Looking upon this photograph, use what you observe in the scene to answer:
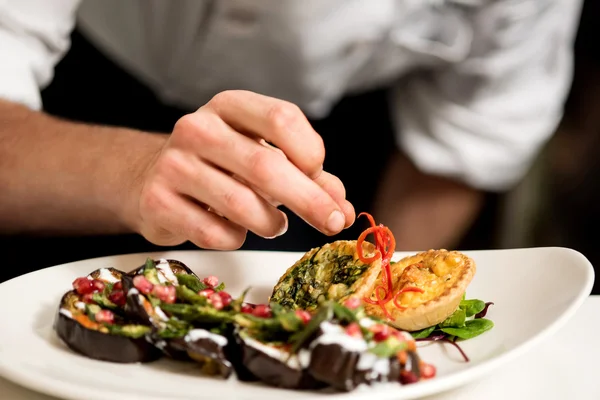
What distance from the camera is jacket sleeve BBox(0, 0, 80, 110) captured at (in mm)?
1692

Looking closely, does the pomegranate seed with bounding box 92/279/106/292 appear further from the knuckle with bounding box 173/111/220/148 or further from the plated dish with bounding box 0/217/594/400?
the knuckle with bounding box 173/111/220/148

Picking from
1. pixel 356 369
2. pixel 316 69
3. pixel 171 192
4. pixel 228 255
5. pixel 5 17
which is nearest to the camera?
pixel 356 369

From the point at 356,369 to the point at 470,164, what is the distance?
1.48 metres

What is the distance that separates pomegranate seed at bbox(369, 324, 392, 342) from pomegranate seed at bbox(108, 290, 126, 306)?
370 mm

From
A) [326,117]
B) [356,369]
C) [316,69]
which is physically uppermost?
[356,369]

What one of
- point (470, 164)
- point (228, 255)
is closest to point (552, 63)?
point (470, 164)

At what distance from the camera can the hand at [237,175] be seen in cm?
106

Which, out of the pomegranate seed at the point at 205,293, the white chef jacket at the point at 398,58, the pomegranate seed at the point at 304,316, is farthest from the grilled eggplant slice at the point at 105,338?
the white chef jacket at the point at 398,58

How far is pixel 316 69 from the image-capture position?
83.2 inches

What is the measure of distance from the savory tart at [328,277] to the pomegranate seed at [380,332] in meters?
0.21

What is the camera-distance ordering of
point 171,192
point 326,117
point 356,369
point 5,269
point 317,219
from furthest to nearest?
point 326,117 < point 5,269 < point 171,192 < point 317,219 < point 356,369

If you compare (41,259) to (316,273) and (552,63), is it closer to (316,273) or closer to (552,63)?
(316,273)

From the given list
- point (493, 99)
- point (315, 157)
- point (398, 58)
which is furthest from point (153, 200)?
point (493, 99)

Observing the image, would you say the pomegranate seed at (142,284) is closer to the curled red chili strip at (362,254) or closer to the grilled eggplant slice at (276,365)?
the grilled eggplant slice at (276,365)
